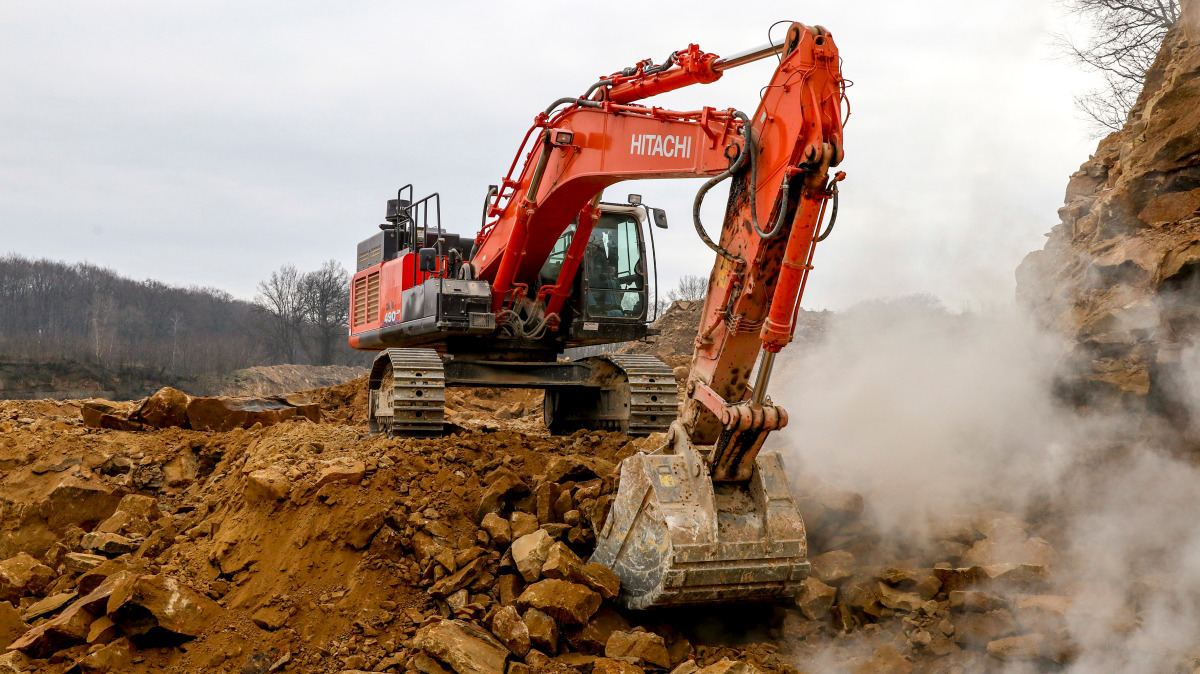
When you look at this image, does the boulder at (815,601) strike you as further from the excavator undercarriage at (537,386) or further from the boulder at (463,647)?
the excavator undercarriage at (537,386)

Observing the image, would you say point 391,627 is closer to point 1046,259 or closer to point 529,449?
point 529,449

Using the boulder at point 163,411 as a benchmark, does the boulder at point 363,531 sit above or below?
below

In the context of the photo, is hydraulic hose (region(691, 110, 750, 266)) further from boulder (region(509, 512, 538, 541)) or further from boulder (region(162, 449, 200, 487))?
boulder (region(162, 449, 200, 487))

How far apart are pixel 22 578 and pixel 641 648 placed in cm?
417

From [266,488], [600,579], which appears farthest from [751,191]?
[266,488]

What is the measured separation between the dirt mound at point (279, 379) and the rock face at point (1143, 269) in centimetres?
2502

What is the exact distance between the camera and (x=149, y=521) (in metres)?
7.09

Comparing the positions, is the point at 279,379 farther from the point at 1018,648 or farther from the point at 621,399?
the point at 1018,648

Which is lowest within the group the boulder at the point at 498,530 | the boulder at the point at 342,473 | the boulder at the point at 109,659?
the boulder at the point at 109,659

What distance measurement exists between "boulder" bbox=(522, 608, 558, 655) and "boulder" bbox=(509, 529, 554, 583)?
0.35 m

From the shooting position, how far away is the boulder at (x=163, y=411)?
1000cm

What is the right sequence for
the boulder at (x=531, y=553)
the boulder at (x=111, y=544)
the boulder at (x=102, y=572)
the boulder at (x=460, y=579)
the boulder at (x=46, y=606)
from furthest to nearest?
the boulder at (x=111, y=544), the boulder at (x=102, y=572), the boulder at (x=46, y=606), the boulder at (x=460, y=579), the boulder at (x=531, y=553)

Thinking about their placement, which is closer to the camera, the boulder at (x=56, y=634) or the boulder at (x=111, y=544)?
the boulder at (x=56, y=634)

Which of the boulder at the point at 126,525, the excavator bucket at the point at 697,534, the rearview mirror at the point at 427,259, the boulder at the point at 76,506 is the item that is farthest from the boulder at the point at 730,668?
the boulder at the point at 76,506
